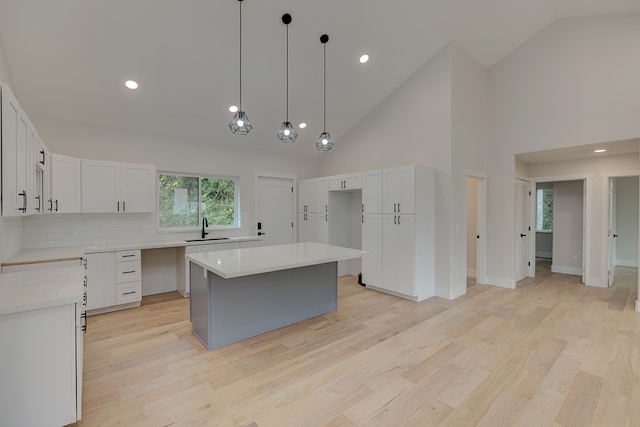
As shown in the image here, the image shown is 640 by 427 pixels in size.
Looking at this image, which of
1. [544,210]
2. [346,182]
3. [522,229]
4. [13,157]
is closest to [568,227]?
[522,229]

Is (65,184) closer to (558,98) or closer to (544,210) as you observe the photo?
(558,98)

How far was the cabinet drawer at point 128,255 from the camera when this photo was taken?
13.2 ft

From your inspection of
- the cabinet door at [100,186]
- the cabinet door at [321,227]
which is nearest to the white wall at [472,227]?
the cabinet door at [321,227]

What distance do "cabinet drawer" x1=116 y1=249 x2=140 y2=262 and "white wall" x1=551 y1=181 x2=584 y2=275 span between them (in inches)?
323

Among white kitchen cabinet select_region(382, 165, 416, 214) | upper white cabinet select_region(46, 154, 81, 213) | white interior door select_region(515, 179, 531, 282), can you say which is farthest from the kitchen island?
white interior door select_region(515, 179, 531, 282)

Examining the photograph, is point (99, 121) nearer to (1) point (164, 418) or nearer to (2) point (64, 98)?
(2) point (64, 98)

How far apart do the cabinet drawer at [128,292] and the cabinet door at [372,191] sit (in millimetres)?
3682

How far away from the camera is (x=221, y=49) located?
3.74 m

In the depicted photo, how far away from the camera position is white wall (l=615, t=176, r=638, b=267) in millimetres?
6886

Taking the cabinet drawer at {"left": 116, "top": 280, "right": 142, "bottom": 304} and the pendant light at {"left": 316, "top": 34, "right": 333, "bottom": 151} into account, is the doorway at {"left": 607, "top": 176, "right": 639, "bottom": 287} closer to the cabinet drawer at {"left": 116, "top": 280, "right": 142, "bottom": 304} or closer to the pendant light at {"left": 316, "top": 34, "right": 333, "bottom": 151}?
the pendant light at {"left": 316, "top": 34, "right": 333, "bottom": 151}

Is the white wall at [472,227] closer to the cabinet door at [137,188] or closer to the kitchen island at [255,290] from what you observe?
the kitchen island at [255,290]

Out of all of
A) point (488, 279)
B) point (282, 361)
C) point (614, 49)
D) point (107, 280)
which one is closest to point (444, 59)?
point (614, 49)

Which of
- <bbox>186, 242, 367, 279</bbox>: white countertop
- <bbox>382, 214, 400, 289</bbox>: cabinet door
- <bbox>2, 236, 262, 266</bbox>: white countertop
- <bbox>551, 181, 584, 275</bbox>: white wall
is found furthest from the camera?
<bbox>551, 181, 584, 275</bbox>: white wall

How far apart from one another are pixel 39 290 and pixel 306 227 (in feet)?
15.4
